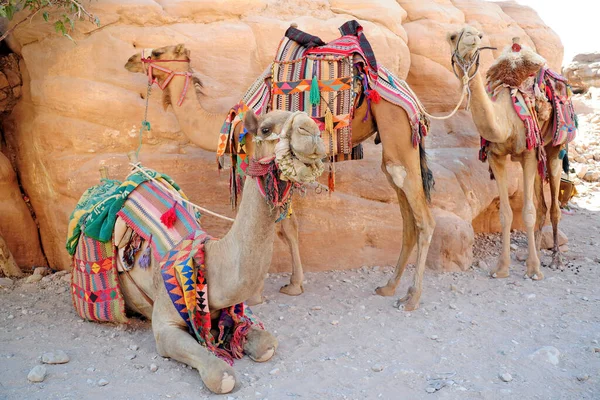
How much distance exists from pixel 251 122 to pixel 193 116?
2.27 meters

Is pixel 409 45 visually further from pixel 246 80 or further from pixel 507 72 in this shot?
pixel 246 80

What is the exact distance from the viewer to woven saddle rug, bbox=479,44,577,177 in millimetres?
5539

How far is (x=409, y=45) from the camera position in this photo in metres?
7.00

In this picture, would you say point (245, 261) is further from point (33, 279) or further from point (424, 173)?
point (33, 279)

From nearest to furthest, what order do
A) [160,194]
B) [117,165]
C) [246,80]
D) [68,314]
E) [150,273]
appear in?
1. [150,273]
2. [160,194]
3. [68,314]
4. [117,165]
5. [246,80]

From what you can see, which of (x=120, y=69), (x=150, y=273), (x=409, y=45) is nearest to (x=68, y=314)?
(x=150, y=273)

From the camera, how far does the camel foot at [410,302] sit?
15.3 feet

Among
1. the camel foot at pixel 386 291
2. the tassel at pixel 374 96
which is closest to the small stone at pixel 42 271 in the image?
the camel foot at pixel 386 291

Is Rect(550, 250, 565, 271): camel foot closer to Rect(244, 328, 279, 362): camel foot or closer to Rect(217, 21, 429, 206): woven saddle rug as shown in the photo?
Rect(217, 21, 429, 206): woven saddle rug

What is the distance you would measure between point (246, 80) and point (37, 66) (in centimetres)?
219

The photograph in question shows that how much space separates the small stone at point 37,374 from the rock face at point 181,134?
2.52 metres

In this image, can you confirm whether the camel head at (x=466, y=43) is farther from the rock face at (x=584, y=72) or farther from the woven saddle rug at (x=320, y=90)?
the rock face at (x=584, y=72)

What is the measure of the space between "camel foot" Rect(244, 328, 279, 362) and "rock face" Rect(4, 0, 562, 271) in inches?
85.1

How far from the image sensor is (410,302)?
15.4 feet
